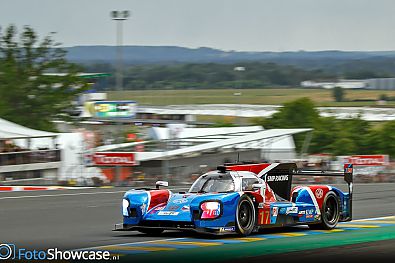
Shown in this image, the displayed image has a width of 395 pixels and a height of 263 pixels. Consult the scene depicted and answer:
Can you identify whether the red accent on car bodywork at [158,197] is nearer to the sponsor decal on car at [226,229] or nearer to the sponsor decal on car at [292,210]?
the sponsor decal on car at [226,229]

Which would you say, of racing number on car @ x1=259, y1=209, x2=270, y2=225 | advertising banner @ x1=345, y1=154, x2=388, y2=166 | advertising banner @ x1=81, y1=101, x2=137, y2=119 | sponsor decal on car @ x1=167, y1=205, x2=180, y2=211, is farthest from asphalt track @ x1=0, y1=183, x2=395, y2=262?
advertising banner @ x1=81, y1=101, x2=137, y2=119

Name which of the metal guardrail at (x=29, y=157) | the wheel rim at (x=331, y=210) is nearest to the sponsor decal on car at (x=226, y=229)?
the wheel rim at (x=331, y=210)

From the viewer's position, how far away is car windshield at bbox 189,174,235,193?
43.8ft

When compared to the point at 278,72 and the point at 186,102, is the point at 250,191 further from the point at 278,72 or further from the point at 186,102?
the point at 278,72

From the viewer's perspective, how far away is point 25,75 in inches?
3000

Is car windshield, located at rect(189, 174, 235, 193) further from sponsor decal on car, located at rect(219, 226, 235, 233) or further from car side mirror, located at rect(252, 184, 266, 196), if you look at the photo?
sponsor decal on car, located at rect(219, 226, 235, 233)

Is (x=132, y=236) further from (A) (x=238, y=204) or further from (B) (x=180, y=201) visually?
(A) (x=238, y=204)

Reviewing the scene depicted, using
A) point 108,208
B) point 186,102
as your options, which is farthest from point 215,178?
point 186,102

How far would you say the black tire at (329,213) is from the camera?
586 inches

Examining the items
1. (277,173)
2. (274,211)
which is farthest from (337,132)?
(274,211)

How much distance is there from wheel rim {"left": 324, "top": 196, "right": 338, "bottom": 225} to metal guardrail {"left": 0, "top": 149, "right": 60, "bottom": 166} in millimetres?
28466

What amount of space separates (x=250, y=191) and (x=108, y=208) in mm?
9393

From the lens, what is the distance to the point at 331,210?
15.2 m

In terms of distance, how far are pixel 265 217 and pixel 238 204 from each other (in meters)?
0.85
